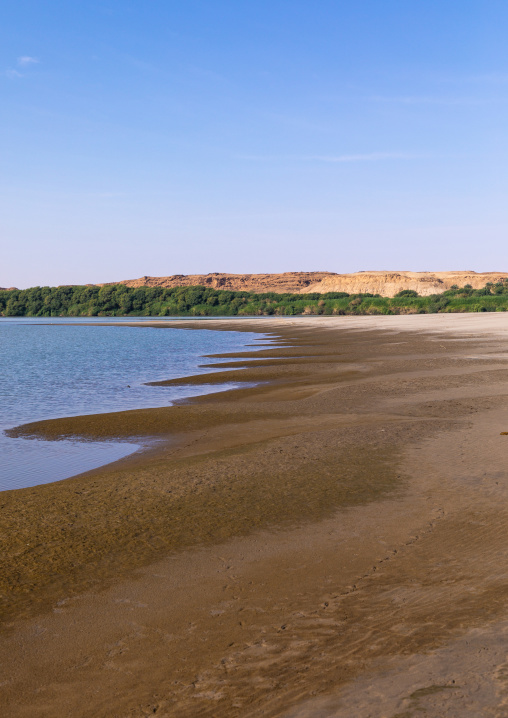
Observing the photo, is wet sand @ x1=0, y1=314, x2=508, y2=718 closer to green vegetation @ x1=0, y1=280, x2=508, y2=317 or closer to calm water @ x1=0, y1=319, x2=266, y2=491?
calm water @ x1=0, y1=319, x2=266, y2=491

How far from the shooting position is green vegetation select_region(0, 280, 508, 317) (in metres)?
138

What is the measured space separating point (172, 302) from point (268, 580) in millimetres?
160210

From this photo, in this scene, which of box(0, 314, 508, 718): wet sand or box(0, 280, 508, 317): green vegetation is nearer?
box(0, 314, 508, 718): wet sand

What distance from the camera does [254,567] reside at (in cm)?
615

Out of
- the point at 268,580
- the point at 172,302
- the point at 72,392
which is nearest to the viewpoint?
the point at 268,580

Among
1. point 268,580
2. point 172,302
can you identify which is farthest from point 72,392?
point 172,302

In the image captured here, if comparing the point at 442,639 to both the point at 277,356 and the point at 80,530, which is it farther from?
the point at 277,356

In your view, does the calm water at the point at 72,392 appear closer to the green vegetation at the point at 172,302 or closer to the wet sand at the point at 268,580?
the wet sand at the point at 268,580

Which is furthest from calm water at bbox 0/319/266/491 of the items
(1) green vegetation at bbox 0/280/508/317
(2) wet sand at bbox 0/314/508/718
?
(1) green vegetation at bbox 0/280/508/317

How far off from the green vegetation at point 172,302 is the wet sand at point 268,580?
11679 cm

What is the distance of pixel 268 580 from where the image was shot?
5797mm

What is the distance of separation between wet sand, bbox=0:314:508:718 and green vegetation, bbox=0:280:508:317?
116795mm

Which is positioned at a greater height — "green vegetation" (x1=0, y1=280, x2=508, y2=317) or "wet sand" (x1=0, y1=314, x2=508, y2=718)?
"green vegetation" (x1=0, y1=280, x2=508, y2=317)

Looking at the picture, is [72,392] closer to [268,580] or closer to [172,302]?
[268,580]
